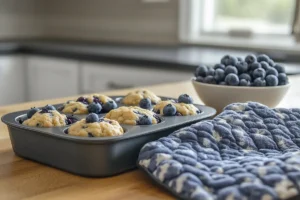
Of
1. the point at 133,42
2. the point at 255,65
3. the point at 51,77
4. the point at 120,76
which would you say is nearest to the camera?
the point at 255,65

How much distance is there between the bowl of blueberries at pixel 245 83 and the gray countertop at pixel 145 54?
76cm

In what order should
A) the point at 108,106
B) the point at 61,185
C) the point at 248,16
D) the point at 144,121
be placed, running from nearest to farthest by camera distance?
the point at 61,185
the point at 144,121
the point at 108,106
the point at 248,16

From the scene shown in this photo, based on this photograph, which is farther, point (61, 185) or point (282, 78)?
point (282, 78)

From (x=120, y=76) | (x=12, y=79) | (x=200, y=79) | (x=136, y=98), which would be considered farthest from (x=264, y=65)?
(x=12, y=79)

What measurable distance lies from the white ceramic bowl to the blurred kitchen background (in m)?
0.76

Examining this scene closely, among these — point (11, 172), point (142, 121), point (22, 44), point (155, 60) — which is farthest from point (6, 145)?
point (22, 44)

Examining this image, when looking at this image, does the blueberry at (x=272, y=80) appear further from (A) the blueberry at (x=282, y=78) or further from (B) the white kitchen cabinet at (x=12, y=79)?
(B) the white kitchen cabinet at (x=12, y=79)

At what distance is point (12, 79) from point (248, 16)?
4.54ft

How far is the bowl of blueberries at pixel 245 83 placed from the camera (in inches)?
42.6

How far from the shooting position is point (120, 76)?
239cm

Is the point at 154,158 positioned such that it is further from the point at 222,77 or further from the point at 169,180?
the point at 222,77

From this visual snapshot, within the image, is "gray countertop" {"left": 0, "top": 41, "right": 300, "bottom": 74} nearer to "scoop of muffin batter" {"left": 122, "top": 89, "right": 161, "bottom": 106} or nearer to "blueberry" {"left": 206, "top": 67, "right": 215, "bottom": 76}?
"blueberry" {"left": 206, "top": 67, "right": 215, "bottom": 76}

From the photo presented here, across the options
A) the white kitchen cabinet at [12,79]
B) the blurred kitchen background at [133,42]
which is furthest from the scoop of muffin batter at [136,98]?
the white kitchen cabinet at [12,79]

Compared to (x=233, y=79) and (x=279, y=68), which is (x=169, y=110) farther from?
(x=279, y=68)
